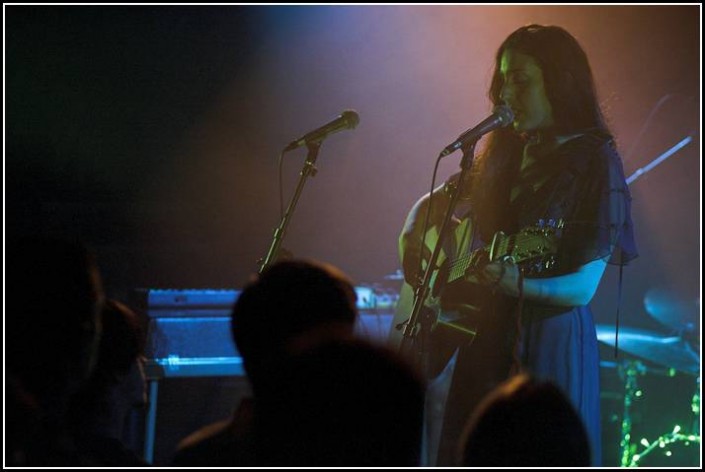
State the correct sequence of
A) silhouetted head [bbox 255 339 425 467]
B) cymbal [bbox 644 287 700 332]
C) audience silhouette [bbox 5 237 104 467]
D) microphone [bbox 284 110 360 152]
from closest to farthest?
silhouetted head [bbox 255 339 425 467], audience silhouette [bbox 5 237 104 467], microphone [bbox 284 110 360 152], cymbal [bbox 644 287 700 332]

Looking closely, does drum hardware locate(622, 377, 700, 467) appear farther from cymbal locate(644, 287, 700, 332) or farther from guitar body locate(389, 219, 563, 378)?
guitar body locate(389, 219, 563, 378)

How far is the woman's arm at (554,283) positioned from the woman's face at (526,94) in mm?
637

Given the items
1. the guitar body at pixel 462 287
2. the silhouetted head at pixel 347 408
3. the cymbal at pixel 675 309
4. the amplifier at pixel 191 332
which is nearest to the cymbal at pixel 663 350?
the cymbal at pixel 675 309

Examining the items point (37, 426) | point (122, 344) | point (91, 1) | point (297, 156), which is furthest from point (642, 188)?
point (37, 426)

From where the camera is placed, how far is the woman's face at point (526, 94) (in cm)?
324

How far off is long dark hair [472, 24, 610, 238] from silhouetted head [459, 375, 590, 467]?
1.77m

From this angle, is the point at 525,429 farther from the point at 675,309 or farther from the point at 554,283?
the point at 675,309

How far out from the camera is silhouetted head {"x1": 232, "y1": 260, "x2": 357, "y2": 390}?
172 centimetres

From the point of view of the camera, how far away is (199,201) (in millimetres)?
5328

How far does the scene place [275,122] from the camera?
5113mm

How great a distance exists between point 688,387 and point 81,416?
3985 mm

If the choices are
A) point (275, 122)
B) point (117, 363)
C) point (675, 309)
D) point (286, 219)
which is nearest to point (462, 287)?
point (286, 219)

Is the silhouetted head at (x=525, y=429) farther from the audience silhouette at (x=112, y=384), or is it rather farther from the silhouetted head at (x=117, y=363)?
the silhouetted head at (x=117, y=363)

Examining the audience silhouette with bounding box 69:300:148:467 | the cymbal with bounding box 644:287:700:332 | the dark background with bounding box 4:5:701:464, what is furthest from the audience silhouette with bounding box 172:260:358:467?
the cymbal with bounding box 644:287:700:332
